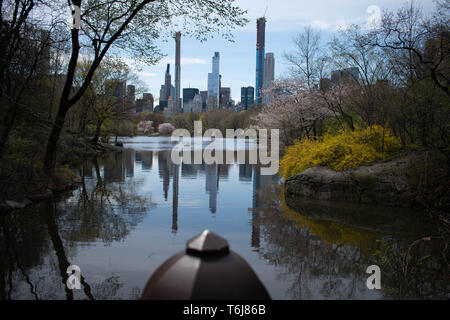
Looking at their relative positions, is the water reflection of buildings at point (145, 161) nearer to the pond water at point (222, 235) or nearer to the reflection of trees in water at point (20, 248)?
the pond water at point (222, 235)

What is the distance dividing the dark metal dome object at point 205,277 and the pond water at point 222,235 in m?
3.35

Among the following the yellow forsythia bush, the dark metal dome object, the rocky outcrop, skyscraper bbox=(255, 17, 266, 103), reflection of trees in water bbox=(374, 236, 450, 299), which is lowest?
reflection of trees in water bbox=(374, 236, 450, 299)

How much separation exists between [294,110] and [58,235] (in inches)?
699

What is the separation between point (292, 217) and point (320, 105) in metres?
13.1

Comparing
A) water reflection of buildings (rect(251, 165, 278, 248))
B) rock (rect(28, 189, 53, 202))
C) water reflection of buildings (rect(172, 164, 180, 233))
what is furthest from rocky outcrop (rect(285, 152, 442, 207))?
rock (rect(28, 189, 53, 202))

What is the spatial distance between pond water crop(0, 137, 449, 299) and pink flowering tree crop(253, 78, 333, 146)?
10.4m

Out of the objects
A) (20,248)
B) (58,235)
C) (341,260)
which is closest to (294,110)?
(341,260)

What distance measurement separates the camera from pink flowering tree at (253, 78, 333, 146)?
21.8 m

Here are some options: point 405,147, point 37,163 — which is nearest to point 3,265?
point 37,163

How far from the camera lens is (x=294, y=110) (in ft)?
74.7

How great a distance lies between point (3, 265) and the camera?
18.4 feet

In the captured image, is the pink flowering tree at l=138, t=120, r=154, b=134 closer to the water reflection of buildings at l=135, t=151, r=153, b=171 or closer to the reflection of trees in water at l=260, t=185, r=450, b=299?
the water reflection of buildings at l=135, t=151, r=153, b=171
